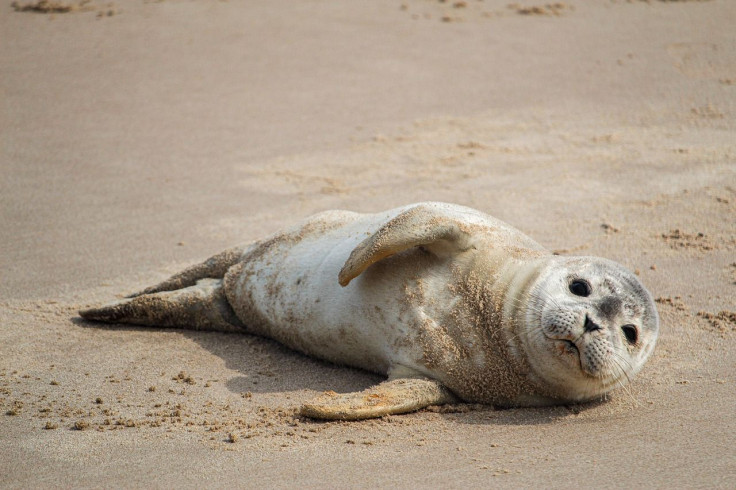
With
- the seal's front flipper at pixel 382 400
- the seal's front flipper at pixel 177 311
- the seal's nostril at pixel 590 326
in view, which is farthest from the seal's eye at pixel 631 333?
the seal's front flipper at pixel 177 311

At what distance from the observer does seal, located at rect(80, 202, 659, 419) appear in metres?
3.51

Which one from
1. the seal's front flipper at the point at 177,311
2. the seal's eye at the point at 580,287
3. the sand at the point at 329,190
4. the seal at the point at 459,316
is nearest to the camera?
the sand at the point at 329,190

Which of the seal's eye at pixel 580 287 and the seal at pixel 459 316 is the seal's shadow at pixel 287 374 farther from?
the seal's eye at pixel 580 287

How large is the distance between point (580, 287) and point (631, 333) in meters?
0.28

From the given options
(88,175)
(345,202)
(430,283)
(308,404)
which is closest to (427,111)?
(345,202)

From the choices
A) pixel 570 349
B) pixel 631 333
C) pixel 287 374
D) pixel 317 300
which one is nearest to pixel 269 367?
pixel 287 374

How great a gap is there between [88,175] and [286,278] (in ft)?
8.87

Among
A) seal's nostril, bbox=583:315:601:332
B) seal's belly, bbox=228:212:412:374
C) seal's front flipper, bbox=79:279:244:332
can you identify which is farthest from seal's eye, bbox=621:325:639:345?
seal's front flipper, bbox=79:279:244:332

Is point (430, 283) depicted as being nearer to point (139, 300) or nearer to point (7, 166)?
point (139, 300)

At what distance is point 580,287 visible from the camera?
368cm

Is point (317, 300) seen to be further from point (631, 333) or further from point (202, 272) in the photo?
point (631, 333)

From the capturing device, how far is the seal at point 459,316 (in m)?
3.51

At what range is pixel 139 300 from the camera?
4.48m

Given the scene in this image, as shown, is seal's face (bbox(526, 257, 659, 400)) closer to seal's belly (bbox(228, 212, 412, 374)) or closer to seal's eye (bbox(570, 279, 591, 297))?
seal's eye (bbox(570, 279, 591, 297))
